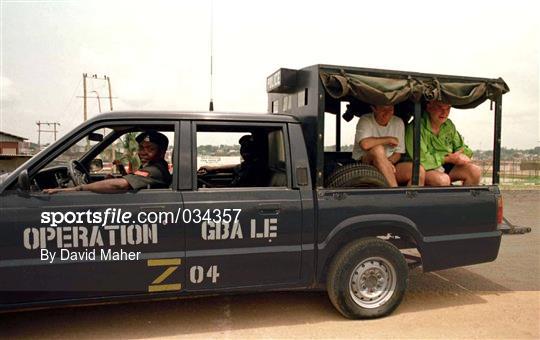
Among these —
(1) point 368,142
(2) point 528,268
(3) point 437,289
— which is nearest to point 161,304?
(1) point 368,142

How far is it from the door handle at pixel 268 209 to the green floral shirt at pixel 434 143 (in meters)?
1.89

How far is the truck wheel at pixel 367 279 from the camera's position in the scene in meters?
3.83

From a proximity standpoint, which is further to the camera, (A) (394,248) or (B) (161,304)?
(B) (161,304)

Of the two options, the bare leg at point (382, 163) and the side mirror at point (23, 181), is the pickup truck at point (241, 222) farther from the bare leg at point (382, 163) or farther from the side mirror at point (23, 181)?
the bare leg at point (382, 163)

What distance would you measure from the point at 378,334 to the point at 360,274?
0.56 metres

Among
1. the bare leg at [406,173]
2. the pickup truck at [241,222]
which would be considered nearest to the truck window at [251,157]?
the pickup truck at [241,222]

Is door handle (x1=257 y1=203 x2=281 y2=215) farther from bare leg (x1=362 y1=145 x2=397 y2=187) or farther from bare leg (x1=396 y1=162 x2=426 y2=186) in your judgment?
bare leg (x1=396 y1=162 x2=426 y2=186)

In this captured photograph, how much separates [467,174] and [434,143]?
20.0 inches

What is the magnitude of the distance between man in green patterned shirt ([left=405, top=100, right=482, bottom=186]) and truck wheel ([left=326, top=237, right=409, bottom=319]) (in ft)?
3.61

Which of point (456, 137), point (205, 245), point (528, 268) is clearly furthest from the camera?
point (528, 268)

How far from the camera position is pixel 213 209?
345 cm

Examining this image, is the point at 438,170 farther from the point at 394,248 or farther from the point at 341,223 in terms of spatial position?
the point at 341,223

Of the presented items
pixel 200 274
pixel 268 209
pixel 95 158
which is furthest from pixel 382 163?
pixel 95 158

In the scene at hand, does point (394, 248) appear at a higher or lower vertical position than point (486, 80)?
lower
